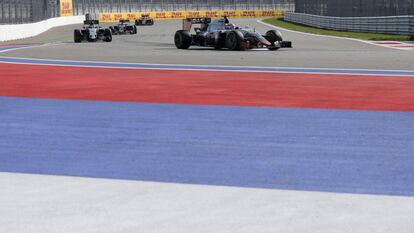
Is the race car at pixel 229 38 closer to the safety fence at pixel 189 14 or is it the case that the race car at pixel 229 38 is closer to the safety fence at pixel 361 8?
the safety fence at pixel 361 8

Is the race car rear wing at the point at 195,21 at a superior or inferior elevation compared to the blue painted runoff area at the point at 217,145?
superior

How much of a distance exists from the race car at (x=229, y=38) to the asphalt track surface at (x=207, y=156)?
10779 mm

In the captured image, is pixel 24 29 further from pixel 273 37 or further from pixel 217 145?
pixel 217 145

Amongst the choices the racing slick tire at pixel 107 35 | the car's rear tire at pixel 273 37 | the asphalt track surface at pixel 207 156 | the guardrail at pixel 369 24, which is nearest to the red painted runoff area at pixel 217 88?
the asphalt track surface at pixel 207 156

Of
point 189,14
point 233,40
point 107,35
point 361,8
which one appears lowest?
point 233,40

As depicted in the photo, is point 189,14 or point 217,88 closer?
point 217,88

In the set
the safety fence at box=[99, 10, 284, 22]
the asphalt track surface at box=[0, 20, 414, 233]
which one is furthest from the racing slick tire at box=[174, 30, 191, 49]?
the safety fence at box=[99, 10, 284, 22]

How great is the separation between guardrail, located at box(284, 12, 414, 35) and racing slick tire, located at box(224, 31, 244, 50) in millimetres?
13515

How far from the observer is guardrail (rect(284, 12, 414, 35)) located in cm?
3731

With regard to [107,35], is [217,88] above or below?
below

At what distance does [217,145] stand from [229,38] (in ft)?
59.3

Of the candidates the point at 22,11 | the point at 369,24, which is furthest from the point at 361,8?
the point at 22,11

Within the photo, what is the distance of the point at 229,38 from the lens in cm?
2592

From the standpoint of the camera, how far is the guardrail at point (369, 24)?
37.3 m
